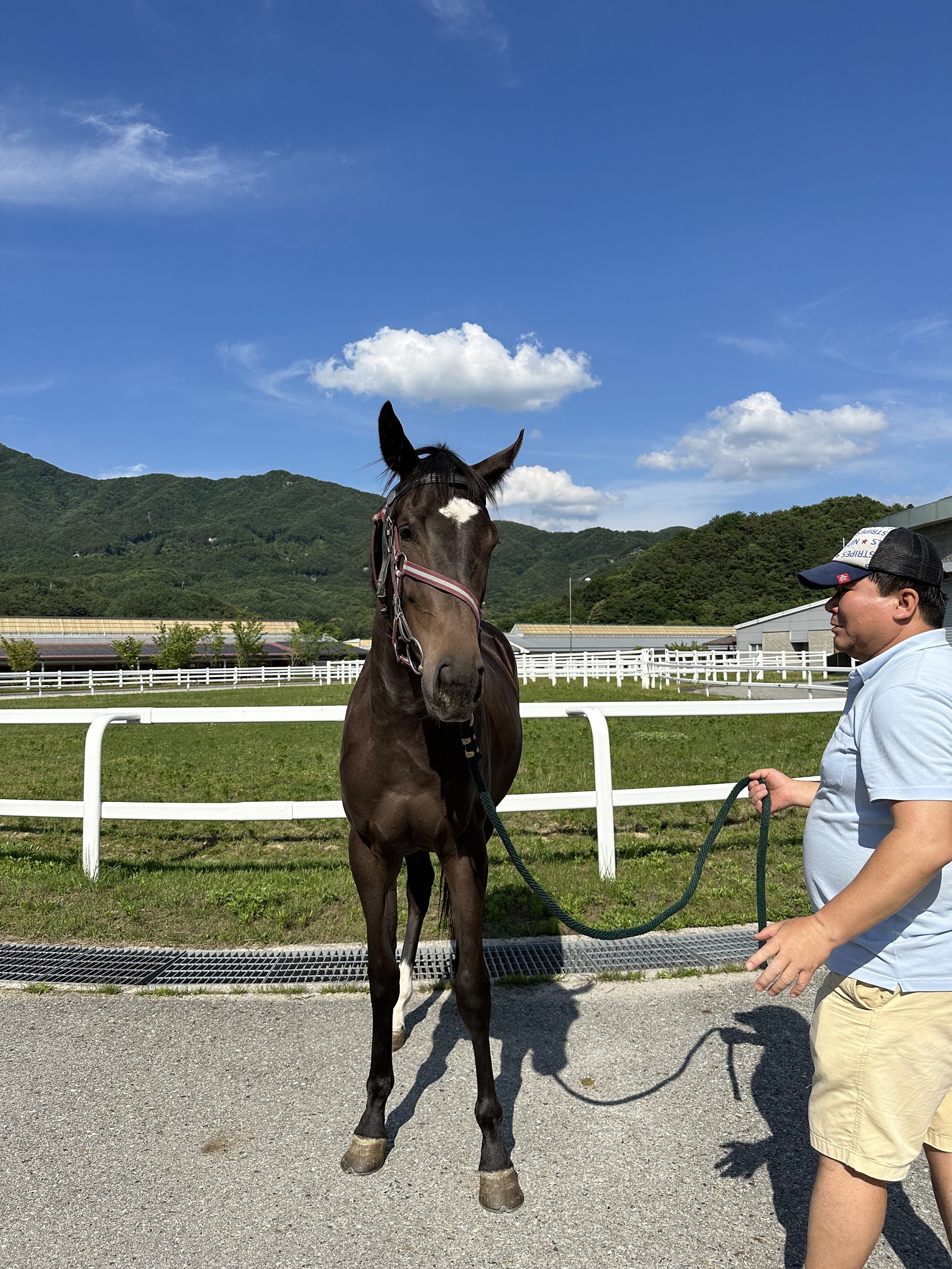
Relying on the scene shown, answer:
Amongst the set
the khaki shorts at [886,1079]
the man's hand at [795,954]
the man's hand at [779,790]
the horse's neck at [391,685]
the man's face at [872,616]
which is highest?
the man's face at [872,616]

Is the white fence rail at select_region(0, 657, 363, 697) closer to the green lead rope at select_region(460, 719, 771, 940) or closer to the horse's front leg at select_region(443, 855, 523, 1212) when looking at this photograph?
the horse's front leg at select_region(443, 855, 523, 1212)

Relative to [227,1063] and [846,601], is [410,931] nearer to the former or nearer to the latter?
[227,1063]

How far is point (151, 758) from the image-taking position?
14.6m

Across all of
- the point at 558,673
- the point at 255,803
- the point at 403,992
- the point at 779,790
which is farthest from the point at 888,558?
the point at 558,673

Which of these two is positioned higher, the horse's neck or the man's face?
the man's face

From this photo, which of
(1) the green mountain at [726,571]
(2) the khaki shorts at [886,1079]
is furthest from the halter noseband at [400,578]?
(1) the green mountain at [726,571]

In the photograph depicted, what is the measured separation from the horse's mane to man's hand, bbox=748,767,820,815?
1352mm

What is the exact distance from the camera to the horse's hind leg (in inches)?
157

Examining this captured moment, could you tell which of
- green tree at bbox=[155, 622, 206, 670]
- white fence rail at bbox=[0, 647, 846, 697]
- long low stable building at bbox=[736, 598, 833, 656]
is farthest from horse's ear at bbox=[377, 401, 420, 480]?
green tree at bbox=[155, 622, 206, 670]

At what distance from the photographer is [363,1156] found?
2.72 meters

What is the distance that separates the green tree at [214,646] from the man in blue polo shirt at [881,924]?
80.8m

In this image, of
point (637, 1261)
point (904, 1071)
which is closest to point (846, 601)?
point (904, 1071)

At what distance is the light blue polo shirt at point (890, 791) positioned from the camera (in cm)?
165

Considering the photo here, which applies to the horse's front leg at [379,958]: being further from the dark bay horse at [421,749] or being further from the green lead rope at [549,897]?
the green lead rope at [549,897]
